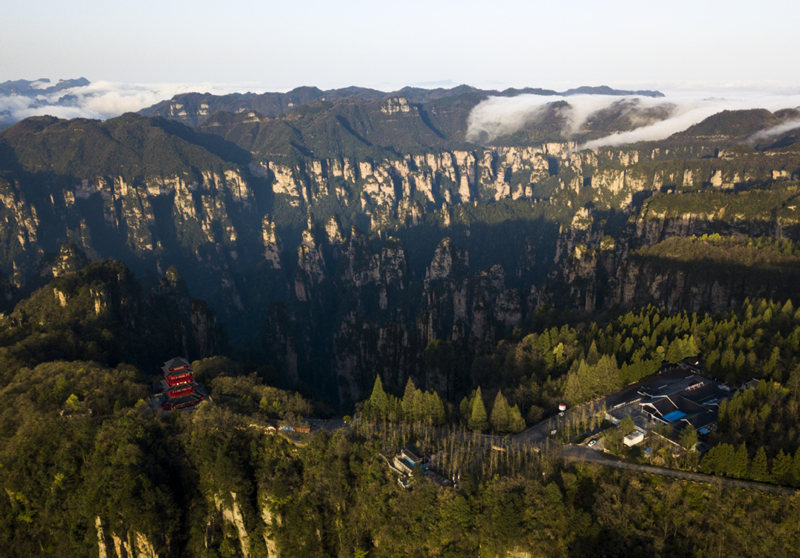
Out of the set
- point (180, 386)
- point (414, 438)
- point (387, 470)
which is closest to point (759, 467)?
point (414, 438)

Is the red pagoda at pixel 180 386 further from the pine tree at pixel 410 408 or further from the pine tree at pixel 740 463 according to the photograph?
the pine tree at pixel 740 463

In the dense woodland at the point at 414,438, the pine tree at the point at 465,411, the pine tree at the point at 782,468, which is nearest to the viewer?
the pine tree at the point at 782,468

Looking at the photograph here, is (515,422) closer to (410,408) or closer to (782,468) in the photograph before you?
(410,408)

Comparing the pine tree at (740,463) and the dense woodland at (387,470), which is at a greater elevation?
the pine tree at (740,463)

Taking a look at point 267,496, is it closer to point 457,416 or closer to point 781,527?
point 457,416

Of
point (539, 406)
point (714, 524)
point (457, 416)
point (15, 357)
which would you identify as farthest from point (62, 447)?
point (714, 524)

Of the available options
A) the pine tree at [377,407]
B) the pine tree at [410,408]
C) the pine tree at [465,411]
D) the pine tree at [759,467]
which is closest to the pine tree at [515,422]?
the pine tree at [465,411]
